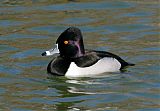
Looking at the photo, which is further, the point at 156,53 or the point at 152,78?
the point at 156,53

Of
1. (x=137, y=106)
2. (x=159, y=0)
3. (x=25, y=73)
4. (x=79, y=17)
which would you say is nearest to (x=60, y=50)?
(x=25, y=73)

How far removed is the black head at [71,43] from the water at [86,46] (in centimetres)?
54

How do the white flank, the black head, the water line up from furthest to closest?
the black head → the white flank → the water

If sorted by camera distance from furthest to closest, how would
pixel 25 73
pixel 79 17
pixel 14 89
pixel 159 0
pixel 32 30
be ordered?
pixel 159 0 → pixel 79 17 → pixel 32 30 → pixel 25 73 → pixel 14 89

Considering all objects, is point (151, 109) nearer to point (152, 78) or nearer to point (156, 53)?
point (152, 78)

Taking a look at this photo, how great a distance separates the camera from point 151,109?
10.3 m

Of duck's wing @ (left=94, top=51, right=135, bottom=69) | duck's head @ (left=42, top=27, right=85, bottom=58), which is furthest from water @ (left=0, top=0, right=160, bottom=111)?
duck's head @ (left=42, top=27, right=85, bottom=58)

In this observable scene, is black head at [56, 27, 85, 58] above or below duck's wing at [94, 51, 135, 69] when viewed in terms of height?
above

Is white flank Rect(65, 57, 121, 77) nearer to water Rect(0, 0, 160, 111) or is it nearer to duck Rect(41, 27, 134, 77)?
duck Rect(41, 27, 134, 77)

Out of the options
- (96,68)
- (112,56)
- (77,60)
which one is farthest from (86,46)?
(96,68)

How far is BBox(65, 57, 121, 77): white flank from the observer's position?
480 inches

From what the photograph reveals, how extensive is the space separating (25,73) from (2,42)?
2163 mm

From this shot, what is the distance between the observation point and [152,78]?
1192 centimetres

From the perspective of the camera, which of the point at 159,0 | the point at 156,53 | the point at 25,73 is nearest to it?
the point at 25,73
